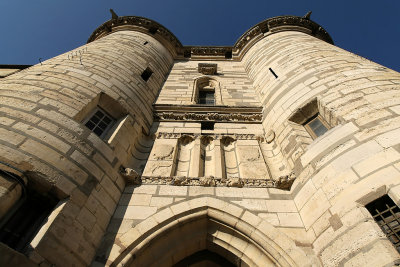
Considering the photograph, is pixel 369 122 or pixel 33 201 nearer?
pixel 33 201

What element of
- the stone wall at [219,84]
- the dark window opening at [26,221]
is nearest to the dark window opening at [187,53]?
the stone wall at [219,84]

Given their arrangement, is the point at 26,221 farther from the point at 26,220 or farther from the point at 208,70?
the point at 208,70

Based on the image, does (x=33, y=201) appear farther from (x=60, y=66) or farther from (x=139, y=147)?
(x=60, y=66)

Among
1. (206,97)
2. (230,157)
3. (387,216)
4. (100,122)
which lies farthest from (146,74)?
(387,216)

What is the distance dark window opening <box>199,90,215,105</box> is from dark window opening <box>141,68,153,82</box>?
6.45 feet

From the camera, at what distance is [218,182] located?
15.8 feet

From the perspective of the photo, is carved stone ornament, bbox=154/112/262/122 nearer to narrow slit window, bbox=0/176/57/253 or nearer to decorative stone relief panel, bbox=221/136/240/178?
decorative stone relief panel, bbox=221/136/240/178

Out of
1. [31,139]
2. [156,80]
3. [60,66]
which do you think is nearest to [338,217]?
[31,139]

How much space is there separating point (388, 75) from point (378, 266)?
4174 mm

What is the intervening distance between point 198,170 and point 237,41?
8.77 metres

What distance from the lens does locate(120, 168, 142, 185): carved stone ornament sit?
4750 mm

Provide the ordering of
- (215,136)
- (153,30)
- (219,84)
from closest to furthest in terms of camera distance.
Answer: (215,136)
(219,84)
(153,30)

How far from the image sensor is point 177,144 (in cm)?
609

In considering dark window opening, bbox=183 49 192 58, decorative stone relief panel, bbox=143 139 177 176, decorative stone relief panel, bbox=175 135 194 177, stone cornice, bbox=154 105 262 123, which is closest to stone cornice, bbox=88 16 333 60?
dark window opening, bbox=183 49 192 58
